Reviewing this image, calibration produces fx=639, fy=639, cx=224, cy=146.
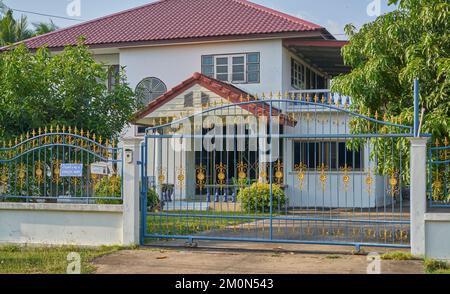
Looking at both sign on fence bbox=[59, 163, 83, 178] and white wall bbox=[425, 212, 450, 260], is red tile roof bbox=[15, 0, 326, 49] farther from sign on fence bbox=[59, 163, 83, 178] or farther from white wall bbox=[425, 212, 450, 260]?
white wall bbox=[425, 212, 450, 260]

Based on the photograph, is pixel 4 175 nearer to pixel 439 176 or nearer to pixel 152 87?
pixel 439 176

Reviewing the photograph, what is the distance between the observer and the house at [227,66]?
20406mm

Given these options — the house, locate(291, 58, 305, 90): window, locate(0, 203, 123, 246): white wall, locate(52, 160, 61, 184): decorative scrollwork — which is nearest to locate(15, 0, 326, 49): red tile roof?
the house

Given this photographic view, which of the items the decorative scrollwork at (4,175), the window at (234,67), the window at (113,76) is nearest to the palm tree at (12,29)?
the window at (113,76)

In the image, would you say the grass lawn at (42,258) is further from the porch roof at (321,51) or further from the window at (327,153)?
the porch roof at (321,51)

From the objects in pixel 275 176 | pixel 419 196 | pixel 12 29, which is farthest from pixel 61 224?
pixel 12 29

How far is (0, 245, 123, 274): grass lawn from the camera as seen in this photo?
9.74m

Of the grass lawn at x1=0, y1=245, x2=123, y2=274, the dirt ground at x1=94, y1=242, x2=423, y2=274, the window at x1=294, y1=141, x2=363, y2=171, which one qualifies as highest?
the window at x1=294, y1=141, x2=363, y2=171

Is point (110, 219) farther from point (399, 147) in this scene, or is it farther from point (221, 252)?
point (399, 147)

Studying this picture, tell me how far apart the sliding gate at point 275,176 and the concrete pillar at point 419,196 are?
1.05ft

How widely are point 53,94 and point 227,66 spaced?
9149mm

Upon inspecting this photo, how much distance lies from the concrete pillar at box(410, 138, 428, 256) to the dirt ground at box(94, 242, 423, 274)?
1.15 feet

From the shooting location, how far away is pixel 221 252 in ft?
36.7
